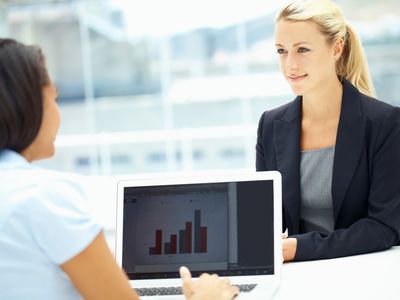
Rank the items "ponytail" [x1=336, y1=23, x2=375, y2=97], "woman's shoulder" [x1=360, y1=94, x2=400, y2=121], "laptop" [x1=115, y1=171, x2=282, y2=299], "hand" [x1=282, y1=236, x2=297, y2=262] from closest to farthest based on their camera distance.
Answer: "laptop" [x1=115, y1=171, x2=282, y2=299] < "hand" [x1=282, y1=236, x2=297, y2=262] < "woman's shoulder" [x1=360, y1=94, x2=400, y2=121] < "ponytail" [x1=336, y1=23, x2=375, y2=97]

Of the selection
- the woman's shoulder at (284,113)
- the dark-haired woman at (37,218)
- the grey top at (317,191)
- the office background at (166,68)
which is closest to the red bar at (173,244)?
the dark-haired woman at (37,218)

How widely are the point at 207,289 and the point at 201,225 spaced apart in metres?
0.27

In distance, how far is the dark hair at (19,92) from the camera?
1062 millimetres

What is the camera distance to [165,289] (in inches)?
60.0

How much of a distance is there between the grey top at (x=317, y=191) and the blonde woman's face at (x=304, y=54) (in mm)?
222

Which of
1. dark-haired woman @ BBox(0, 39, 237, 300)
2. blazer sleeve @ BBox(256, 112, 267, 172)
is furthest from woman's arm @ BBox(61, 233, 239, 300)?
blazer sleeve @ BBox(256, 112, 267, 172)

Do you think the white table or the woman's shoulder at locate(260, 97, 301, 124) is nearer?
the white table

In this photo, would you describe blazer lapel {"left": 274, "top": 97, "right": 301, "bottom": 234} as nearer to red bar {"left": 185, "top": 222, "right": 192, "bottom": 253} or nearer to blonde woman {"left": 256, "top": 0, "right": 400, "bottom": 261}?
blonde woman {"left": 256, "top": 0, "right": 400, "bottom": 261}

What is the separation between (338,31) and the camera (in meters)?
2.01

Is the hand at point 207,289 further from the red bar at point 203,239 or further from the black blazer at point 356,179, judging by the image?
the black blazer at point 356,179

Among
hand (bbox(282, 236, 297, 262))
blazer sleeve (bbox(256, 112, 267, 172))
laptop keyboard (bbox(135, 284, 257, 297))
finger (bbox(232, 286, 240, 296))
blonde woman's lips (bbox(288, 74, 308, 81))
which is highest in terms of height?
blonde woman's lips (bbox(288, 74, 308, 81))

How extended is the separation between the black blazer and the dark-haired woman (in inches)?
32.3

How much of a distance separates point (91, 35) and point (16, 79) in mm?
5567

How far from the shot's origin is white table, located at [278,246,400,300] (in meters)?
1.39
